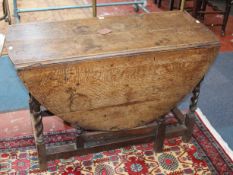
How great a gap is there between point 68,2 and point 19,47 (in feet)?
9.97

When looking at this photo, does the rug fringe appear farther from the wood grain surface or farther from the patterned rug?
the wood grain surface

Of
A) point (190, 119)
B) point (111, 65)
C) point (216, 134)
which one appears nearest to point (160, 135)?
point (190, 119)

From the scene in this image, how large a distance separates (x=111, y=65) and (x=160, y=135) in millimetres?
692

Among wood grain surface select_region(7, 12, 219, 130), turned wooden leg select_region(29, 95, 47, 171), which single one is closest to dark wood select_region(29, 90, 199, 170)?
turned wooden leg select_region(29, 95, 47, 171)

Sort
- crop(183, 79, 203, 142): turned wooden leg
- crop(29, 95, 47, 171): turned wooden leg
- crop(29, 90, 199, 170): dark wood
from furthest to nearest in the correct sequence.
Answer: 1. crop(183, 79, 203, 142): turned wooden leg
2. crop(29, 90, 199, 170): dark wood
3. crop(29, 95, 47, 171): turned wooden leg

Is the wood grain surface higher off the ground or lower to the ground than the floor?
→ higher

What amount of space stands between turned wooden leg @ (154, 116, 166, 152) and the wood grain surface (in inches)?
3.2

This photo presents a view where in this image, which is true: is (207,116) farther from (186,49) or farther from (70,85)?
(70,85)

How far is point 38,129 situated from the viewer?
1.83 m

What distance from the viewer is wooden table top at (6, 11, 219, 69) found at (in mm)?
1599

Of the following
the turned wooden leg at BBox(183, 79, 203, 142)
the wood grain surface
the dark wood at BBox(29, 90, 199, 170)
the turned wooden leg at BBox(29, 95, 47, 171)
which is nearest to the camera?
the wood grain surface

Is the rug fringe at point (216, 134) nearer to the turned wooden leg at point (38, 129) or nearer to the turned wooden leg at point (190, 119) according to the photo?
the turned wooden leg at point (190, 119)

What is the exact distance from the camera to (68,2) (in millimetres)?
4531

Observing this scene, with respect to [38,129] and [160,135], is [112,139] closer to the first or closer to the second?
[160,135]
